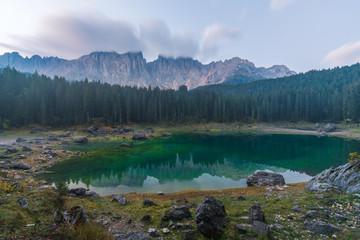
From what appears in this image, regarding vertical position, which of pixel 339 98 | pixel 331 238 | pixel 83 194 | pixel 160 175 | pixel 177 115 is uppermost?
pixel 339 98

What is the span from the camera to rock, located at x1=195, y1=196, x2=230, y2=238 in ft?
25.0

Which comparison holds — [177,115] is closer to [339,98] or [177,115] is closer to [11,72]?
[11,72]

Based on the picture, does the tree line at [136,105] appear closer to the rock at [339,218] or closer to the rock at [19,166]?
the rock at [19,166]

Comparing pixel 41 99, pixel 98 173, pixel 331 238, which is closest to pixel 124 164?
pixel 98 173

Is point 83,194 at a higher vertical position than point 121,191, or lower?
higher

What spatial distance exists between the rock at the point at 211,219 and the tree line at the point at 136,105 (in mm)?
83452

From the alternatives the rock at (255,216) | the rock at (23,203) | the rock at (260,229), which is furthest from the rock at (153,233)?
the rock at (23,203)

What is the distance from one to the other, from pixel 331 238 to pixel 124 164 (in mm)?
29874

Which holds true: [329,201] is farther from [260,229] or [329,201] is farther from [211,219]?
[211,219]

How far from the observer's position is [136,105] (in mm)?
102250

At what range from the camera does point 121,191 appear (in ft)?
66.7

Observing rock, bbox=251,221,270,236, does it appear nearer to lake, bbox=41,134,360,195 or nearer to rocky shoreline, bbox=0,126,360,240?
rocky shoreline, bbox=0,126,360,240

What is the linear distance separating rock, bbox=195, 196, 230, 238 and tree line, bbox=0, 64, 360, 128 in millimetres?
83452

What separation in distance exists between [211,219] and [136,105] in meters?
99.4
